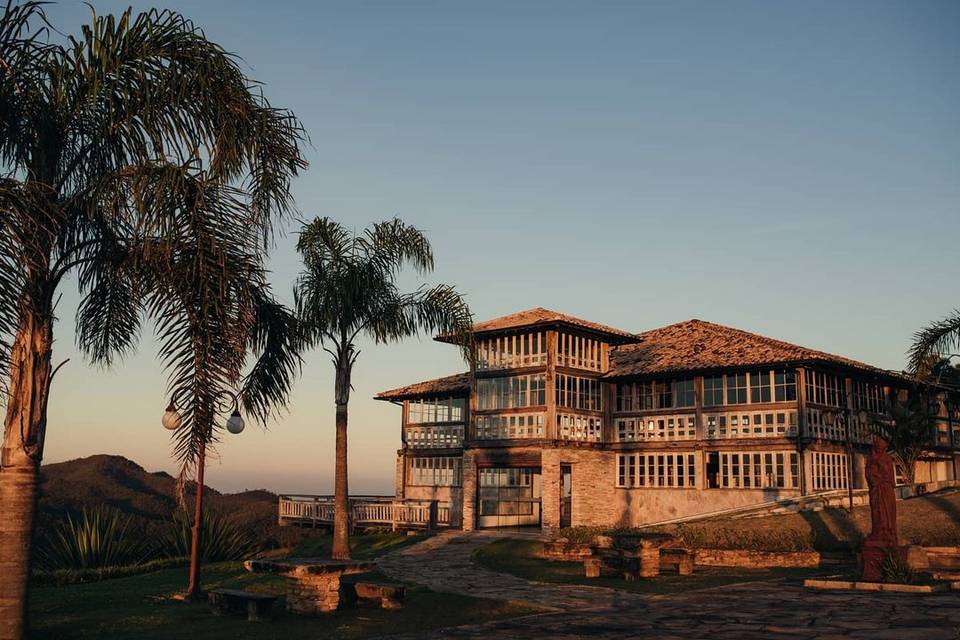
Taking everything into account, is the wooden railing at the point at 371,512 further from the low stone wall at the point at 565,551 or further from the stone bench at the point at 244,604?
the stone bench at the point at 244,604

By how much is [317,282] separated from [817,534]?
45.1 ft

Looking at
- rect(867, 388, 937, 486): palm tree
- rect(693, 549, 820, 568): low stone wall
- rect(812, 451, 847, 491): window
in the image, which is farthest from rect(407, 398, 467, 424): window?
rect(693, 549, 820, 568): low stone wall

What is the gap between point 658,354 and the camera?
36281mm

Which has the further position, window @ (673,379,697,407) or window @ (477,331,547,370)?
window @ (477,331,547,370)

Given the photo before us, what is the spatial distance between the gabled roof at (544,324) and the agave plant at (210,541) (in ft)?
36.4

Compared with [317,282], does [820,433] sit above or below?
below

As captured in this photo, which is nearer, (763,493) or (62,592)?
(62,592)

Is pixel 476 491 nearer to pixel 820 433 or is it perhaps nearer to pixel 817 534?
pixel 820 433

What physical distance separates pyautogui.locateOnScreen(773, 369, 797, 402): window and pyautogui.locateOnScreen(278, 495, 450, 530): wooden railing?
41.1ft

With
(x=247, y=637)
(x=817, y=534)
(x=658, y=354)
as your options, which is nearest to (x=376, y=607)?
(x=247, y=637)

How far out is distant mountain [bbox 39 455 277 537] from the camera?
124 feet

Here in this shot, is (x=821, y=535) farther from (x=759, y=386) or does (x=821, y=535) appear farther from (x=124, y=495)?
(x=124, y=495)

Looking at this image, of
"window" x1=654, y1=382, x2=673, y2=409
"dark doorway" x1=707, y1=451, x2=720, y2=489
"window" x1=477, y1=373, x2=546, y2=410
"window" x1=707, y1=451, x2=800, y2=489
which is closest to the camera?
"window" x1=707, y1=451, x2=800, y2=489

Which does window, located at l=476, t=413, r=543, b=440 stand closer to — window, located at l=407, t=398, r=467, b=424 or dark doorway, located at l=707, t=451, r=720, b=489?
window, located at l=407, t=398, r=467, b=424
